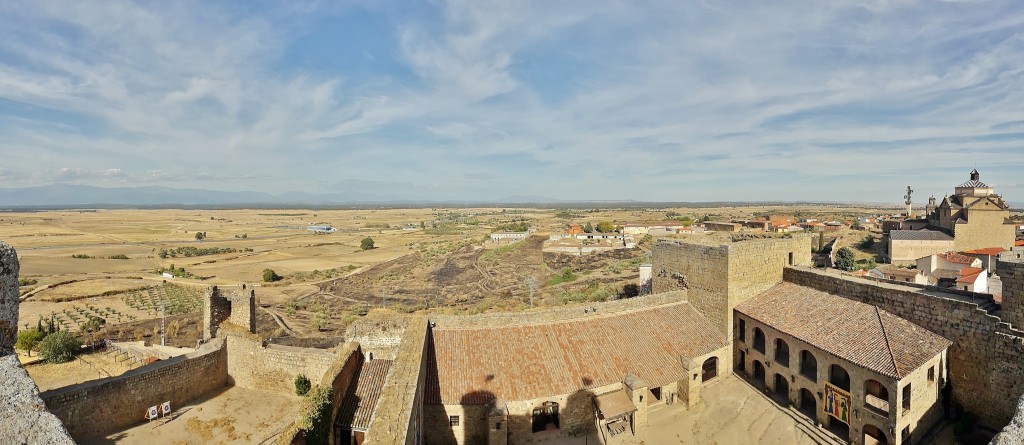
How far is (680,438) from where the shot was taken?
45.5 ft

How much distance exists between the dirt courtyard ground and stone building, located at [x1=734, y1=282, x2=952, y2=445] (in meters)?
16.6

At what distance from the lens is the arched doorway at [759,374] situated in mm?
17156

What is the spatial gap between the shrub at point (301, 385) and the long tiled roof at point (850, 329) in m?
16.3

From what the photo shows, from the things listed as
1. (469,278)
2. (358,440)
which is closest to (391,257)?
(469,278)

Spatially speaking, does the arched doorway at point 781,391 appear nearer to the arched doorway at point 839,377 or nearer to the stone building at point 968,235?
the arched doorway at point 839,377

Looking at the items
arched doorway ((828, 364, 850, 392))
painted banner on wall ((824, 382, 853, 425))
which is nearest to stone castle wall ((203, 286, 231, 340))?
painted banner on wall ((824, 382, 853, 425))

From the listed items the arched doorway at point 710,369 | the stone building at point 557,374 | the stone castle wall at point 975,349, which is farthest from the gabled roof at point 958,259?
the stone building at point 557,374

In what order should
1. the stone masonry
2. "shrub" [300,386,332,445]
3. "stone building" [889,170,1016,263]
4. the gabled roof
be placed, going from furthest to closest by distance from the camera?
"stone building" [889,170,1016,263] → the gabled roof → "shrub" [300,386,332,445] → the stone masonry

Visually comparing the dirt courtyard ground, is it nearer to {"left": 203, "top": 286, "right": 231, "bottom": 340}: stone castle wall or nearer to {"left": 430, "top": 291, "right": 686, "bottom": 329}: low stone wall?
{"left": 203, "top": 286, "right": 231, "bottom": 340}: stone castle wall

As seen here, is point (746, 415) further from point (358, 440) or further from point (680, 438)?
point (358, 440)

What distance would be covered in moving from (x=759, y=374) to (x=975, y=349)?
21.6 ft

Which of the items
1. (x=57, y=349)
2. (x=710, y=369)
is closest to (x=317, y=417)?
(x=710, y=369)

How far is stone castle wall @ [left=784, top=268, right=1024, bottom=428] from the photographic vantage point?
1179 centimetres

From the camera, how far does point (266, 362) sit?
1634 cm
